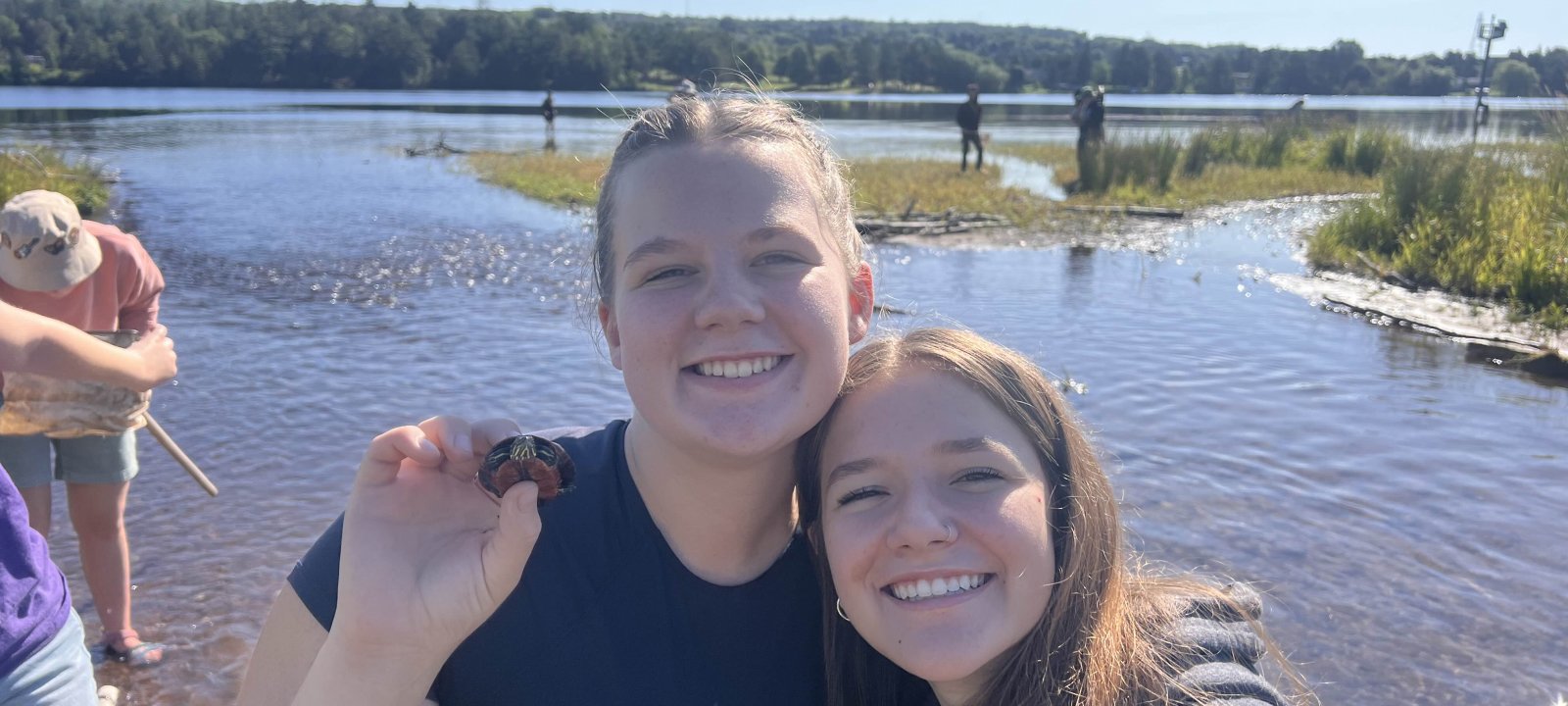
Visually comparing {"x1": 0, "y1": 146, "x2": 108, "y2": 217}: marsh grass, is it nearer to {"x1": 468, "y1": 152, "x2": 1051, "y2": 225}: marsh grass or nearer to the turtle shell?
{"x1": 468, "y1": 152, "x2": 1051, "y2": 225}: marsh grass

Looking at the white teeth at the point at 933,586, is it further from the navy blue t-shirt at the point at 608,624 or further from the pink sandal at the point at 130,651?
the pink sandal at the point at 130,651

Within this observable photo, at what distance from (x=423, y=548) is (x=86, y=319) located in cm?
312

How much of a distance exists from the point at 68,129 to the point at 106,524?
4037 centimetres

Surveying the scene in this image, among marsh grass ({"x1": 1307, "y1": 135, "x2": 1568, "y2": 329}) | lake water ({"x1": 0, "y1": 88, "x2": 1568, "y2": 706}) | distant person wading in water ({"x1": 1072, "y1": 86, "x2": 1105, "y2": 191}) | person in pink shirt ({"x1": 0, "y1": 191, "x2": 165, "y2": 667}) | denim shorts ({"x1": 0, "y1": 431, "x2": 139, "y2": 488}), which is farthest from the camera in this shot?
distant person wading in water ({"x1": 1072, "y1": 86, "x2": 1105, "y2": 191})

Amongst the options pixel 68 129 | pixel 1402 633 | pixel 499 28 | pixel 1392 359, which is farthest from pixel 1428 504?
pixel 499 28

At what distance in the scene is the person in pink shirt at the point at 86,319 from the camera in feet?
12.8

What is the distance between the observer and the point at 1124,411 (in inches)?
307

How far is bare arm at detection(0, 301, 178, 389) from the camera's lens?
8.95 feet

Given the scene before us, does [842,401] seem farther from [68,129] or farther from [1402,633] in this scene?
[68,129]

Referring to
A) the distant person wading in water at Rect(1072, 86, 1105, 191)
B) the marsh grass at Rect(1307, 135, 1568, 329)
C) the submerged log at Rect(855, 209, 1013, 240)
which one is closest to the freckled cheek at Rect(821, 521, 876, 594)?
the marsh grass at Rect(1307, 135, 1568, 329)

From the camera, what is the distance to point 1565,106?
42.2ft

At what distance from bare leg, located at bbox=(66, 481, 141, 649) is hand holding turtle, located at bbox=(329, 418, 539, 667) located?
3.29 m

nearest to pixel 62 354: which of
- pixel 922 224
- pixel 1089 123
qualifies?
pixel 922 224

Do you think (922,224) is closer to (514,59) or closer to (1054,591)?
(1054,591)
